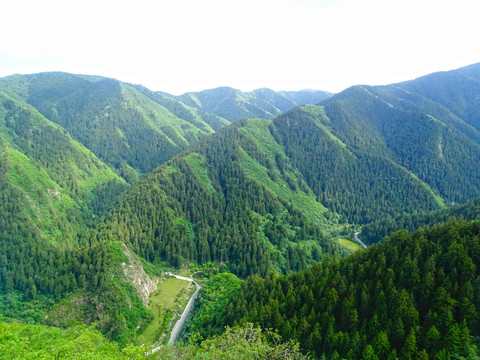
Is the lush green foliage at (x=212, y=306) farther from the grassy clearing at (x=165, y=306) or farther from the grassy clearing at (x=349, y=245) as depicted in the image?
the grassy clearing at (x=349, y=245)

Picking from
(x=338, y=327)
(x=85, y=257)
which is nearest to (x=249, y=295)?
(x=338, y=327)

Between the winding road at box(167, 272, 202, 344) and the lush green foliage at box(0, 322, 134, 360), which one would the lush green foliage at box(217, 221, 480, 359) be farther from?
the lush green foliage at box(0, 322, 134, 360)

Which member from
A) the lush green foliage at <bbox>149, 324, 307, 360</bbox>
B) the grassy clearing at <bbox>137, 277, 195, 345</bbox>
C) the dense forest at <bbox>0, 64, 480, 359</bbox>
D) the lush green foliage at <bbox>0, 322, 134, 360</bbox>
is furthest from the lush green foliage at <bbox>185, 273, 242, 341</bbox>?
the lush green foliage at <bbox>149, 324, 307, 360</bbox>

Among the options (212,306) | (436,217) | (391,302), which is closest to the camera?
(391,302)

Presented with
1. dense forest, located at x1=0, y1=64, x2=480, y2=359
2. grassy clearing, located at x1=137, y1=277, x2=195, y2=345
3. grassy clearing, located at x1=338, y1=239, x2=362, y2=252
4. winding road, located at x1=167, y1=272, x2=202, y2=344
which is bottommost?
grassy clearing, located at x1=338, y1=239, x2=362, y2=252

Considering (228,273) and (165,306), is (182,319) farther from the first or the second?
(228,273)

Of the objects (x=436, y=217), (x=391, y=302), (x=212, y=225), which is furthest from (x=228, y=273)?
(x=436, y=217)

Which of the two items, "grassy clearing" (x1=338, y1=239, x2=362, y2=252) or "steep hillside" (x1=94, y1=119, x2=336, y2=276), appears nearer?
"steep hillside" (x1=94, y1=119, x2=336, y2=276)
